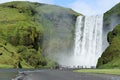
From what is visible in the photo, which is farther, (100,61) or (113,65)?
(100,61)

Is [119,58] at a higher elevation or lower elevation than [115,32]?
lower

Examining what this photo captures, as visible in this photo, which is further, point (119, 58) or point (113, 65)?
point (119, 58)

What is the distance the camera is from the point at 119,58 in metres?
163

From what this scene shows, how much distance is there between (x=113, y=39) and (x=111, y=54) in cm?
1359

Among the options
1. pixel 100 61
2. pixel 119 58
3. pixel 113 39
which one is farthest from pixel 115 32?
pixel 119 58

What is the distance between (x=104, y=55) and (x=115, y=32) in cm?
1670

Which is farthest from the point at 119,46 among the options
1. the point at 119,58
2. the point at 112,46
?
the point at 119,58

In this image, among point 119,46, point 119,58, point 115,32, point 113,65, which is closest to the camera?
point 113,65

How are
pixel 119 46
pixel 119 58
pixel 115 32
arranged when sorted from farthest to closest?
pixel 115 32 → pixel 119 46 → pixel 119 58

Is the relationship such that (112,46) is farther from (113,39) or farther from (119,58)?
(119,58)

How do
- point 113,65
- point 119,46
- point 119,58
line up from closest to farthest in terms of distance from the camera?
point 113,65
point 119,58
point 119,46

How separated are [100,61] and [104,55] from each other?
13.8 ft

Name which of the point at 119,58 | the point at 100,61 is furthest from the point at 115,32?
the point at 119,58

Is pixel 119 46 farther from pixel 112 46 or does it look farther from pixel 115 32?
pixel 115 32
